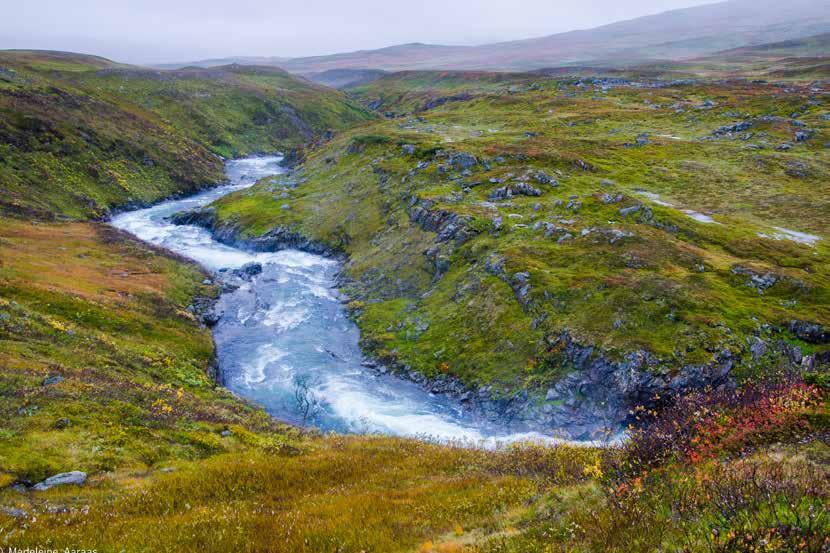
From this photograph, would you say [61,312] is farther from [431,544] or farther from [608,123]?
[608,123]

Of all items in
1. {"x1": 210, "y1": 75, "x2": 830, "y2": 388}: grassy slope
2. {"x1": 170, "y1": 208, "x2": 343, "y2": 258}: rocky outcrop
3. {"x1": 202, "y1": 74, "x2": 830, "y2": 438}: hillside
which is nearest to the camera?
{"x1": 202, "y1": 74, "x2": 830, "y2": 438}: hillside

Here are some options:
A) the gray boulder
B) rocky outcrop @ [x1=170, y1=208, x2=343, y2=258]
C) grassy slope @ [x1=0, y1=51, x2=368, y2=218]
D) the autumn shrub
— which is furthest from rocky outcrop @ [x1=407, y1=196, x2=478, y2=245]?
grassy slope @ [x1=0, y1=51, x2=368, y2=218]

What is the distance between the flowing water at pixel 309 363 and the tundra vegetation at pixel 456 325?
8.10ft

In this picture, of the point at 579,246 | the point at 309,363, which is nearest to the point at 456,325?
the point at 309,363

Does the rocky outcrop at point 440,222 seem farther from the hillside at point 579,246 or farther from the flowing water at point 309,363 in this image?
the flowing water at point 309,363

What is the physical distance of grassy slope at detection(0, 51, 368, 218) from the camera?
7006 cm

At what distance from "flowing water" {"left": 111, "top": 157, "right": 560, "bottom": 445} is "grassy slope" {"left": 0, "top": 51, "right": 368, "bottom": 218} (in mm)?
26941

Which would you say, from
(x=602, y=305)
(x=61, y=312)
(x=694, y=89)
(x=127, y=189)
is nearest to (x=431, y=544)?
(x=602, y=305)

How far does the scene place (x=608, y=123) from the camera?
91188 millimetres

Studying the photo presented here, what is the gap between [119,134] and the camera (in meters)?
92.0

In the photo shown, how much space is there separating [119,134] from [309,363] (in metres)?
80.8

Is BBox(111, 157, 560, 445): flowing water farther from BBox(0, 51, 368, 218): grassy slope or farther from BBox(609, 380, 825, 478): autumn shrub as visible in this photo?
BBox(0, 51, 368, 218): grassy slope

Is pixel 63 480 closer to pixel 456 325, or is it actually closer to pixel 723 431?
pixel 723 431

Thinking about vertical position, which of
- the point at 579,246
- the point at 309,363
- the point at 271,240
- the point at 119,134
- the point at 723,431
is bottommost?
the point at 309,363
